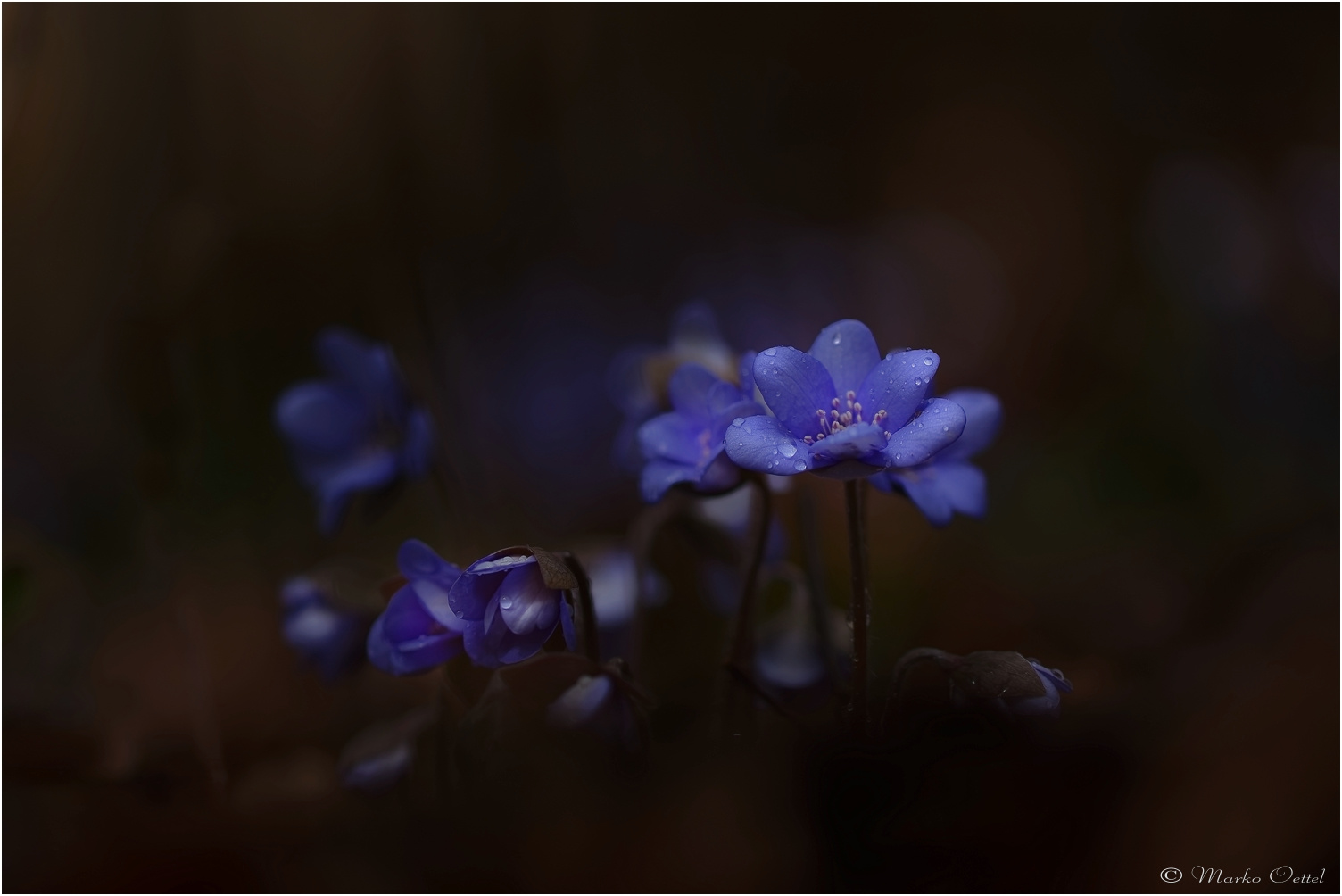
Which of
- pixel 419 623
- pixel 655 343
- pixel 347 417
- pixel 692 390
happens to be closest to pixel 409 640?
pixel 419 623

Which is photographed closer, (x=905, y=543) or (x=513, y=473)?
(x=905, y=543)

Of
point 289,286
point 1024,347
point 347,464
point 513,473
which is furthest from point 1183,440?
point 289,286

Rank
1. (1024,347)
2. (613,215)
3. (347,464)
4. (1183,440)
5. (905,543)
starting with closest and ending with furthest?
(347,464) → (905,543) → (1183,440) → (1024,347) → (613,215)

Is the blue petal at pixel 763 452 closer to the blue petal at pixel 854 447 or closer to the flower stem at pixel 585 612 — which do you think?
the blue petal at pixel 854 447

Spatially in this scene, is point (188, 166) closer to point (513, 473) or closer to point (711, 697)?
point (513, 473)

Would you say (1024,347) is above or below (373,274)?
below

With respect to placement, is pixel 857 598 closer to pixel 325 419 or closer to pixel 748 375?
pixel 748 375

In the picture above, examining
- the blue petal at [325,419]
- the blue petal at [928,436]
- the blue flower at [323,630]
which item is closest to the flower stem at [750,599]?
the blue petal at [928,436]
